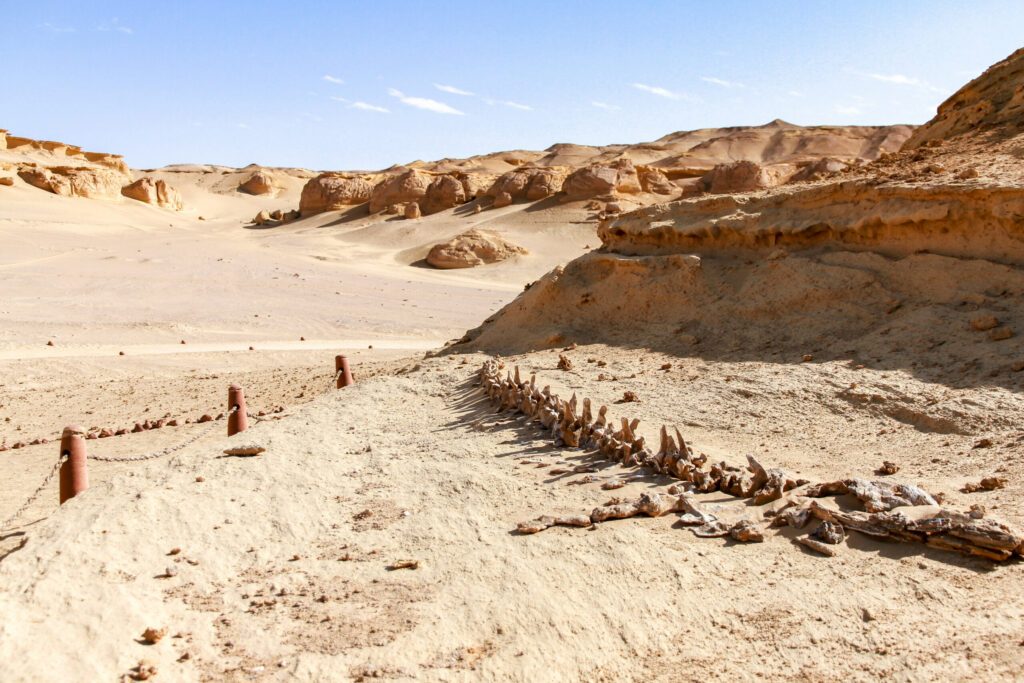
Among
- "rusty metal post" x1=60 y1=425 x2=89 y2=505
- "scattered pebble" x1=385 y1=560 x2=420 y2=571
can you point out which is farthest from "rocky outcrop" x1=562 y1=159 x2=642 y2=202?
"scattered pebble" x1=385 y1=560 x2=420 y2=571

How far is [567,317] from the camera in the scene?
9.63m

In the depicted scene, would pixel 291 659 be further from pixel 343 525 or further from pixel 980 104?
pixel 980 104

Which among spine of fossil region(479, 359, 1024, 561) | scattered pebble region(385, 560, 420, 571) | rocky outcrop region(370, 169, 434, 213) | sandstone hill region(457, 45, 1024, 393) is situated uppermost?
rocky outcrop region(370, 169, 434, 213)

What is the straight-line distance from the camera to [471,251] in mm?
28422

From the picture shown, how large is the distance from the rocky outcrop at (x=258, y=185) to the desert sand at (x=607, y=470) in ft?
143

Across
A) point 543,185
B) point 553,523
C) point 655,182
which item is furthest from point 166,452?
point 655,182

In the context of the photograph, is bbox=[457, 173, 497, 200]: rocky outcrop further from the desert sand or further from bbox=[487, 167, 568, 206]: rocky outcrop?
the desert sand

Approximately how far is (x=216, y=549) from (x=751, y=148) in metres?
65.4

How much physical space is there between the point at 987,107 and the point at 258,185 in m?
52.5

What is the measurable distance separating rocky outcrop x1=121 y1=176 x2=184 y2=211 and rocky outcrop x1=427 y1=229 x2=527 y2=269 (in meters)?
22.0

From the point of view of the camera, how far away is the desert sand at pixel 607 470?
11.3ft

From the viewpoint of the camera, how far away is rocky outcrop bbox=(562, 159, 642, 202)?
34.2 metres

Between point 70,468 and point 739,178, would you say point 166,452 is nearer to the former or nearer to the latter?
point 70,468

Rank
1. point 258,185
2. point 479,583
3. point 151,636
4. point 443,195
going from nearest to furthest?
point 151,636 → point 479,583 → point 443,195 → point 258,185
